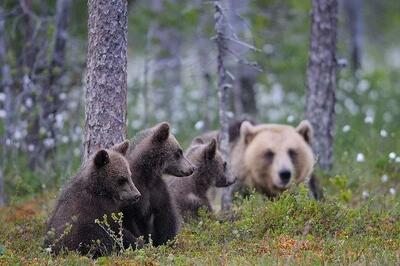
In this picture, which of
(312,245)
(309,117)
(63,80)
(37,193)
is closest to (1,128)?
(63,80)

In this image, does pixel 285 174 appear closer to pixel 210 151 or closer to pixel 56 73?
pixel 210 151

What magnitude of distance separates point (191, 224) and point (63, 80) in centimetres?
657

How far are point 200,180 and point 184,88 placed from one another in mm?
10938

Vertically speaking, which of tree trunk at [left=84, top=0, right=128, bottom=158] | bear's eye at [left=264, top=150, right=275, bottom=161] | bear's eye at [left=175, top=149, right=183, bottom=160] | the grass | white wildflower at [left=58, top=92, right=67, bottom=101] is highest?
tree trunk at [left=84, top=0, right=128, bottom=158]

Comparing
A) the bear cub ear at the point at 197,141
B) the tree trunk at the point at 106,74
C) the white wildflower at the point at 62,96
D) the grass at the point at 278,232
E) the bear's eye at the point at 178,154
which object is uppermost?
the tree trunk at the point at 106,74

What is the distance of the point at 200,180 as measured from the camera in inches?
448

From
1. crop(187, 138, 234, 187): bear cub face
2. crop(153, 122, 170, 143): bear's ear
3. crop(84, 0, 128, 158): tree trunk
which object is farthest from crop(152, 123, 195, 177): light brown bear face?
crop(187, 138, 234, 187): bear cub face

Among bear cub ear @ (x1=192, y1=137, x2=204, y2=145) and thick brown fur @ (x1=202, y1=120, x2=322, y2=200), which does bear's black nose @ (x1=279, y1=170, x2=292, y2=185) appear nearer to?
thick brown fur @ (x1=202, y1=120, x2=322, y2=200)

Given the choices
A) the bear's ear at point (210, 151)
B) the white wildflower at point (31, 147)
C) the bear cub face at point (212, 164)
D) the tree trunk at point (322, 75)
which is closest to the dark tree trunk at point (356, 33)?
the tree trunk at point (322, 75)

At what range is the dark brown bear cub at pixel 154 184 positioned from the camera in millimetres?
9531

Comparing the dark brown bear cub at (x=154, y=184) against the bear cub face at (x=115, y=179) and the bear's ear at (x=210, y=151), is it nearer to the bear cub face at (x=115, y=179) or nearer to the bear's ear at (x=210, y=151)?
the bear cub face at (x=115, y=179)

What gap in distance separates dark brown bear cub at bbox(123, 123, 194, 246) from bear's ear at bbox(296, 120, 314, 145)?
4096 mm

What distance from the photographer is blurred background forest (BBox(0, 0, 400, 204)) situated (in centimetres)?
1398

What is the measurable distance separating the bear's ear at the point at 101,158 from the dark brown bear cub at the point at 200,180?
2106 millimetres
